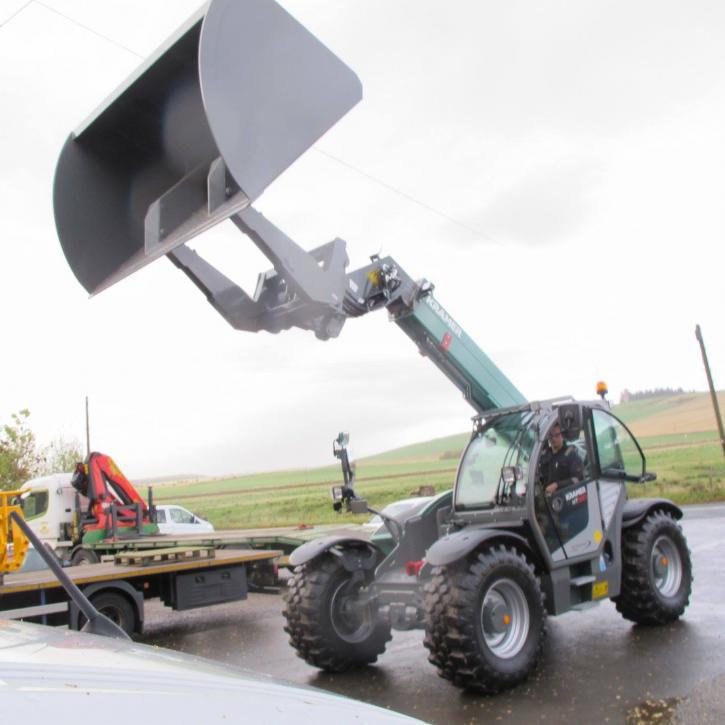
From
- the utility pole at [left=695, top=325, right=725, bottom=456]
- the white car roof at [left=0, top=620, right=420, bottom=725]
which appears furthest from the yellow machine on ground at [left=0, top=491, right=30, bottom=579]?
the utility pole at [left=695, top=325, right=725, bottom=456]

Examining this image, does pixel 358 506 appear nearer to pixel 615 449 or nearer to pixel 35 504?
pixel 615 449

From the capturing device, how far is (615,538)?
26.0ft

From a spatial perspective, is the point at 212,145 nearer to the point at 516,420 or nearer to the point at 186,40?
the point at 186,40

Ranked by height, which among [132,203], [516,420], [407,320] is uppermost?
[132,203]

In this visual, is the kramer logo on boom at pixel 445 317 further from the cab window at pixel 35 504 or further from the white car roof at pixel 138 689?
the cab window at pixel 35 504

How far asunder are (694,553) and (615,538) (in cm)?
685

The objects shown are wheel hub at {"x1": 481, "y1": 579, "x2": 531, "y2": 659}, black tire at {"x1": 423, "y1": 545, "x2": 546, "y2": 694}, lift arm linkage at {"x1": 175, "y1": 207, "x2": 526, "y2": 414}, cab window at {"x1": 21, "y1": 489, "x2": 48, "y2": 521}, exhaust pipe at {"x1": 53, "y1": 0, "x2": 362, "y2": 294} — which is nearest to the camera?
exhaust pipe at {"x1": 53, "y1": 0, "x2": 362, "y2": 294}

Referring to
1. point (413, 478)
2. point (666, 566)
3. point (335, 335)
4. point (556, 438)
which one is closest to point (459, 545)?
point (556, 438)

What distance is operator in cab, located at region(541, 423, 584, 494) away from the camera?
750 centimetres

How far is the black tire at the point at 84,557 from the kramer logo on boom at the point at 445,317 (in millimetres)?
10588

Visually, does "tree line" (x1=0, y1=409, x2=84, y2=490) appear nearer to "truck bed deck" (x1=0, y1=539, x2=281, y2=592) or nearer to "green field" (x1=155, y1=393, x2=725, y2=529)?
"green field" (x1=155, y1=393, x2=725, y2=529)

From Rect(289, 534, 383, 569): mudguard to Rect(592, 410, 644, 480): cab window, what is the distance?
2461mm

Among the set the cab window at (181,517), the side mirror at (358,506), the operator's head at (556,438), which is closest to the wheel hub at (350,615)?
the side mirror at (358,506)

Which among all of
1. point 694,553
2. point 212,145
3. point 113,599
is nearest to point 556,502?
point 212,145
